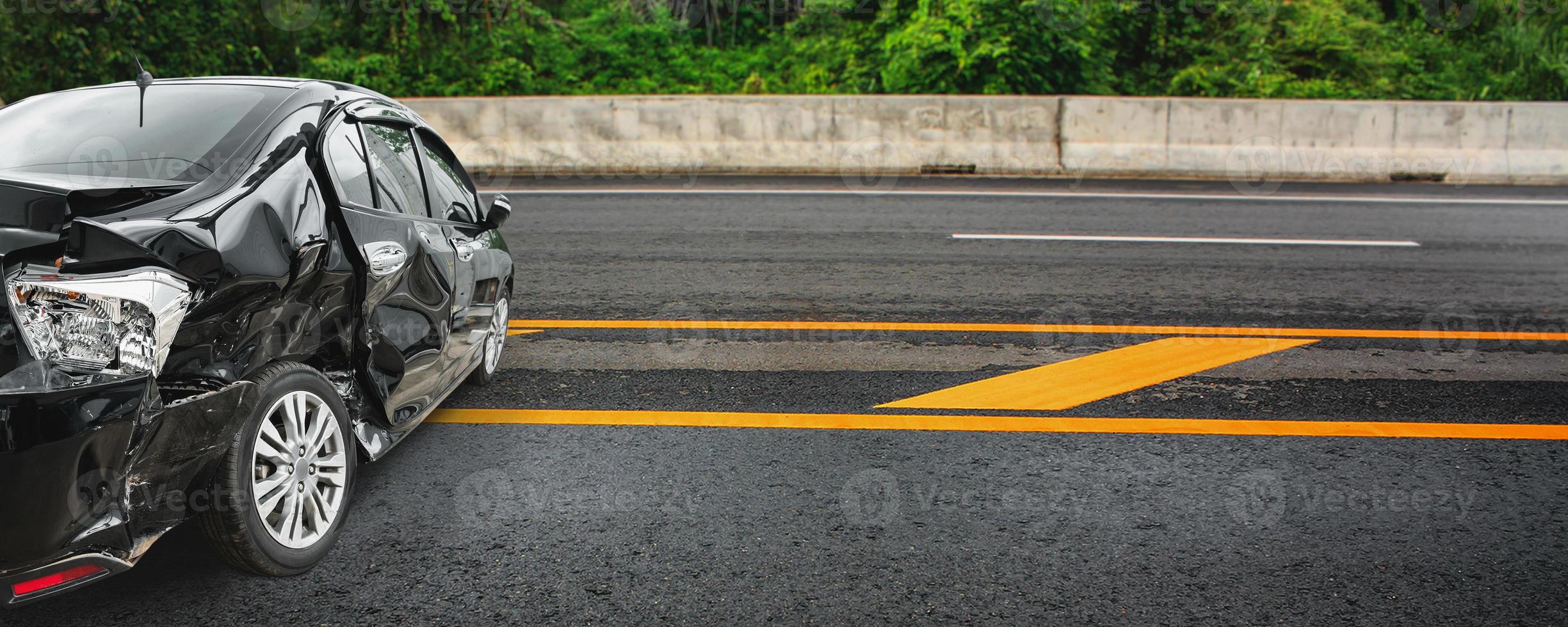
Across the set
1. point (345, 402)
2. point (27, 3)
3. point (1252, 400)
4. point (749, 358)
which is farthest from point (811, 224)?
point (27, 3)

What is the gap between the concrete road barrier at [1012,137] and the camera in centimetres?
1311

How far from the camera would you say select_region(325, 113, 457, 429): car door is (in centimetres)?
359

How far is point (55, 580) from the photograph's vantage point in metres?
2.61

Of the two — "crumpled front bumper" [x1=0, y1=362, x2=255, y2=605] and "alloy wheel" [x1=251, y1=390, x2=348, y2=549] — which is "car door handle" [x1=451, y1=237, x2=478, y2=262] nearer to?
"alloy wheel" [x1=251, y1=390, x2=348, y2=549]

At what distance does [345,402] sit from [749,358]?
93.9 inches

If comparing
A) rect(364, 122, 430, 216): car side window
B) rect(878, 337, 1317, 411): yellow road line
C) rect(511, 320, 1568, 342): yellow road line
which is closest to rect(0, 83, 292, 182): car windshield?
rect(364, 122, 430, 216): car side window

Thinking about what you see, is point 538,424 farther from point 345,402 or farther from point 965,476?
point 965,476

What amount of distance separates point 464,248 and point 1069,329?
3.30 m

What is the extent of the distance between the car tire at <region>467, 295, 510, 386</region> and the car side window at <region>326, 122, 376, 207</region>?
3.70ft

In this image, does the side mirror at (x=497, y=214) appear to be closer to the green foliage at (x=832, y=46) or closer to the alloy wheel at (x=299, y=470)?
the alloy wheel at (x=299, y=470)

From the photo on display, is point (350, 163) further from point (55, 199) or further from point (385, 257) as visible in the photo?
point (55, 199)

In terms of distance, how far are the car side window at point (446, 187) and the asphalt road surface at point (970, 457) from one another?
82 centimetres

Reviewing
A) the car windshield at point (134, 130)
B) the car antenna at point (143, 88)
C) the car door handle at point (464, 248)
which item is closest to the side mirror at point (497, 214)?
the car door handle at point (464, 248)

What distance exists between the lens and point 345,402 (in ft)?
11.5
